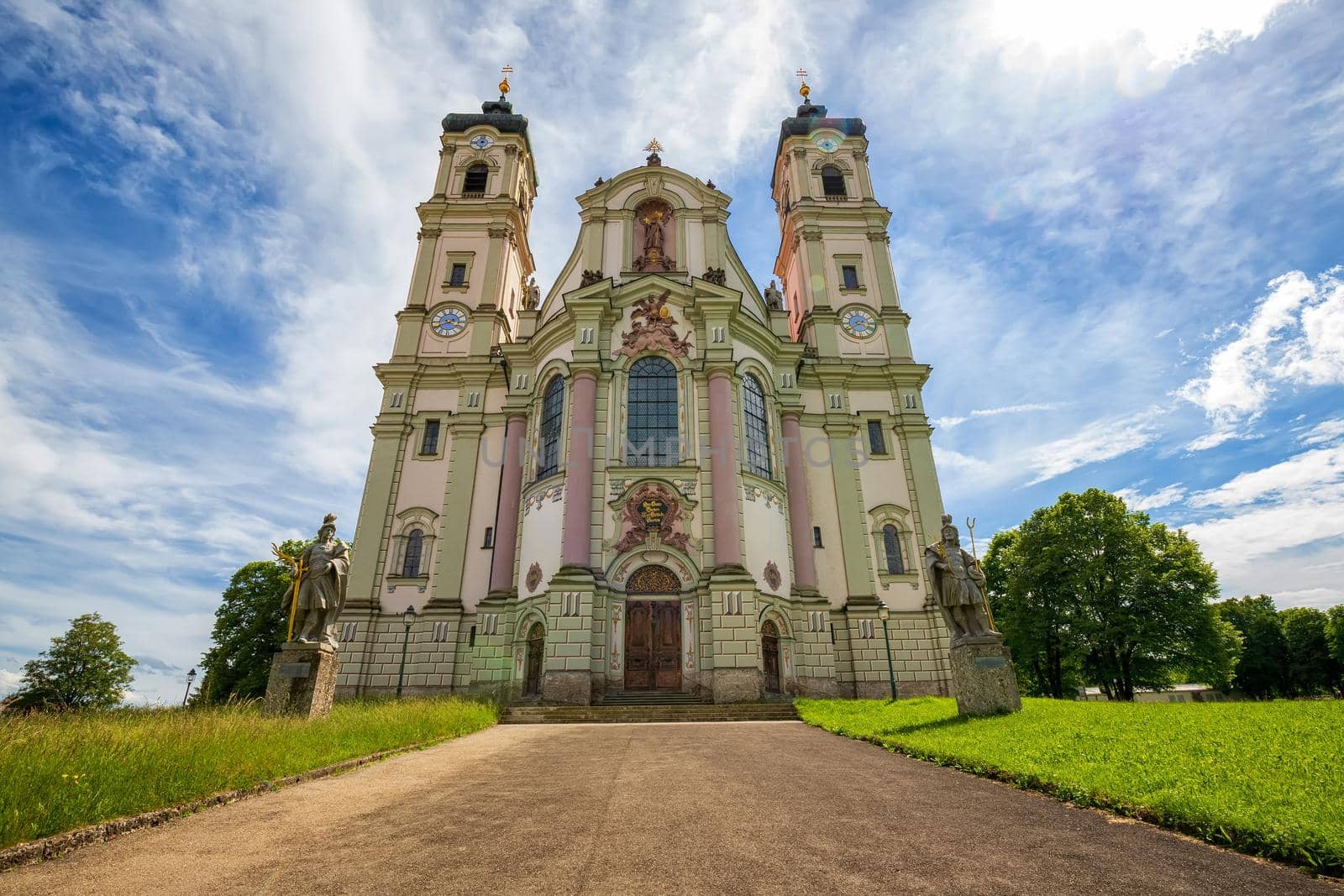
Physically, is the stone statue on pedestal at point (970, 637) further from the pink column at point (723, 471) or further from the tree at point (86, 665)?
the tree at point (86, 665)

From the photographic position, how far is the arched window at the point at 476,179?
3531cm

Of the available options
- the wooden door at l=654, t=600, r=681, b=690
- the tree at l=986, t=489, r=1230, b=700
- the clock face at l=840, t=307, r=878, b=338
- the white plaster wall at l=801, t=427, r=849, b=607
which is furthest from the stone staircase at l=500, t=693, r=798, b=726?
the tree at l=986, t=489, r=1230, b=700

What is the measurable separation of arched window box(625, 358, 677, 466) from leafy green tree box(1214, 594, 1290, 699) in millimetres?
47531

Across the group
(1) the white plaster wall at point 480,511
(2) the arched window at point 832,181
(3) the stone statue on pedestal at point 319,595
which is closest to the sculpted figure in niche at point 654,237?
(1) the white plaster wall at point 480,511

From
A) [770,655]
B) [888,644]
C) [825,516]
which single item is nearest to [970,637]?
[770,655]

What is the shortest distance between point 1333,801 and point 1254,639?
58.2m

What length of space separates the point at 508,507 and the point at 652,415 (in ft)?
23.1

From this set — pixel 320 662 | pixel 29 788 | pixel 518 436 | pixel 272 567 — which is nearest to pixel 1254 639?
pixel 518 436

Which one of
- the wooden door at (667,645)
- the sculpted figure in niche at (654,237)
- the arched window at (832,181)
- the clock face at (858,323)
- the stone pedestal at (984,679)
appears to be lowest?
the stone pedestal at (984,679)

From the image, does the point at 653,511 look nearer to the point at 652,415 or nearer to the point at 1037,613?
the point at 652,415

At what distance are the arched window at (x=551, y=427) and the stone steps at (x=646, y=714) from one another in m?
8.79

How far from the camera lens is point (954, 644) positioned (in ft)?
42.5

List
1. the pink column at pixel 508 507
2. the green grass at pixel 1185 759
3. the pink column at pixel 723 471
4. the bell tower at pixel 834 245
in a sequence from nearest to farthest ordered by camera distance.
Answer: the green grass at pixel 1185 759 < the pink column at pixel 723 471 < the pink column at pixel 508 507 < the bell tower at pixel 834 245

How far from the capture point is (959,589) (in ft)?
43.5
